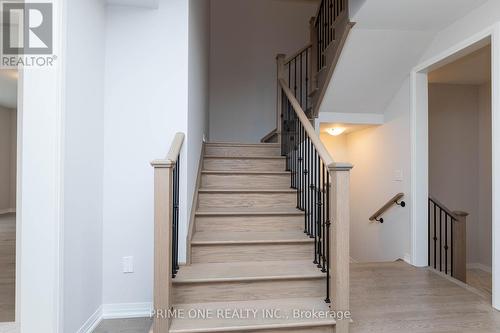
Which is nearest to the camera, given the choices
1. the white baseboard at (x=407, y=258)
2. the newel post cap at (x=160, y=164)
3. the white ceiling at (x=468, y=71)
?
the newel post cap at (x=160, y=164)

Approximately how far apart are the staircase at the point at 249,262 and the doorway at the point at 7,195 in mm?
1368

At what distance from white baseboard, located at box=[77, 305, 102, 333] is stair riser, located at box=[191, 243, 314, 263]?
2.57 feet

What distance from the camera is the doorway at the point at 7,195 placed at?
7.98 feet

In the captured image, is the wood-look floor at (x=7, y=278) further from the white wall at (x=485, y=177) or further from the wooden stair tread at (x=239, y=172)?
the white wall at (x=485, y=177)

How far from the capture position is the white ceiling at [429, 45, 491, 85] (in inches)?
139

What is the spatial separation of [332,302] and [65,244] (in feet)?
5.74

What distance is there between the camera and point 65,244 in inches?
A: 69.9

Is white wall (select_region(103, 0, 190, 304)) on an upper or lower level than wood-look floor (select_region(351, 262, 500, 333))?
upper

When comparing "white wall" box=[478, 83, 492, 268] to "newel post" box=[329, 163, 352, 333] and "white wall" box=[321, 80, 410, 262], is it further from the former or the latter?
"newel post" box=[329, 163, 352, 333]

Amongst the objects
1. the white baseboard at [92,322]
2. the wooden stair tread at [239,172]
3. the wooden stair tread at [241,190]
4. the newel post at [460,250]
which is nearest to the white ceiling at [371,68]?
the wooden stair tread at [239,172]

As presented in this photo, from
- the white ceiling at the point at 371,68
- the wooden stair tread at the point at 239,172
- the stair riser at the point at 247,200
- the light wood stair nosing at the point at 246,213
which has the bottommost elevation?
the light wood stair nosing at the point at 246,213

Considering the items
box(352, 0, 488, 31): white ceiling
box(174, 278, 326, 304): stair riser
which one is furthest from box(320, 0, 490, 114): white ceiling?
box(174, 278, 326, 304): stair riser

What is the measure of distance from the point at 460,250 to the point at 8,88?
301 inches

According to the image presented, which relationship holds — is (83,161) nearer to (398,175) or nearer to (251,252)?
(251,252)
